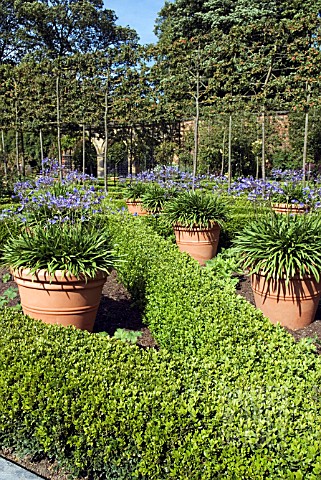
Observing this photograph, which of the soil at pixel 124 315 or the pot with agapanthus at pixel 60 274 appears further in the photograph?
the soil at pixel 124 315

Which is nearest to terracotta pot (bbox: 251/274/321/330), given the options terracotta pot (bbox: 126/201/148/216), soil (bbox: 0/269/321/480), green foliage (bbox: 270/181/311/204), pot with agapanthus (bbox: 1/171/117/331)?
soil (bbox: 0/269/321/480)

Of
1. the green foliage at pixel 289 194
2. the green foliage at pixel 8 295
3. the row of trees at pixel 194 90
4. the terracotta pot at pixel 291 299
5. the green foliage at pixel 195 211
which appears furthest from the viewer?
the row of trees at pixel 194 90

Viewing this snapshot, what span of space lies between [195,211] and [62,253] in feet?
9.53

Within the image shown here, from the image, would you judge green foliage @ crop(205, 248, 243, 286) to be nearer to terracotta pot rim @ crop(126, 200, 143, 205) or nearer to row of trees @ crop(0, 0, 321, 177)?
terracotta pot rim @ crop(126, 200, 143, 205)

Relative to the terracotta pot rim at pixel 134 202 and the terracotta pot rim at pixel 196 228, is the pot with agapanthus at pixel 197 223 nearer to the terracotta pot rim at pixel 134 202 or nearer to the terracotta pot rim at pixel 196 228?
the terracotta pot rim at pixel 196 228

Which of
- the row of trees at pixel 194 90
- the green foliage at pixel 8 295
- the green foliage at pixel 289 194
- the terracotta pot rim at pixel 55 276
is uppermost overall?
the row of trees at pixel 194 90

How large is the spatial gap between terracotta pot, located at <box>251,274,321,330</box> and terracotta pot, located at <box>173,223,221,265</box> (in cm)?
203

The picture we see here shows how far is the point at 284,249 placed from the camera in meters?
4.18

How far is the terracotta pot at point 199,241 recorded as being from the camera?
248 inches

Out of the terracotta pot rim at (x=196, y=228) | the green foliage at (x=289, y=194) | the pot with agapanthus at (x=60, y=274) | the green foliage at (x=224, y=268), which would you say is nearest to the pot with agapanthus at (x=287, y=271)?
the green foliage at (x=224, y=268)

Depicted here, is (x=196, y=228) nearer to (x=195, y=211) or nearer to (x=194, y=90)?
(x=195, y=211)

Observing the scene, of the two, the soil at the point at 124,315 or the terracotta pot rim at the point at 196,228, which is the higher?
the terracotta pot rim at the point at 196,228

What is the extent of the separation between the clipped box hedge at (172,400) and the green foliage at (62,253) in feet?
1.66

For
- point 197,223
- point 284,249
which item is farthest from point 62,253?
point 197,223
